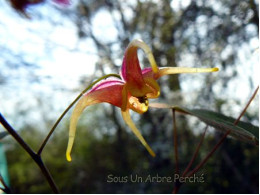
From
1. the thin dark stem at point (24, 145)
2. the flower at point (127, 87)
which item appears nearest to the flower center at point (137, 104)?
the flower at point (127, 87)

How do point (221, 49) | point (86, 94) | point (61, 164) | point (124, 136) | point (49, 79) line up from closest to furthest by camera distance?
point (86, 94) < point (221, 49) < point (49, 79) < point (124, 136) < point (61, 164)

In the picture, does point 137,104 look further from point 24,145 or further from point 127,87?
→ point 24,145

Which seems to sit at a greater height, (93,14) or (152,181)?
(93,14)

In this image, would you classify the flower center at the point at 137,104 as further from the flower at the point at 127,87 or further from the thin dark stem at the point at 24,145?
the thin dark stem at the point at 24,145

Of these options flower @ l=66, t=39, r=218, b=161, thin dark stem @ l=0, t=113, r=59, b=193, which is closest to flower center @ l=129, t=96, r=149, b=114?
flower @ l=66, t=39, r=218, b=161

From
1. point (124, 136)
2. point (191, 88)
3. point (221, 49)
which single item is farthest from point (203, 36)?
point (124, 136)

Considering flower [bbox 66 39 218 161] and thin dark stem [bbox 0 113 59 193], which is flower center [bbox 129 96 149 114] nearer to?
flower [bbox 66 39 218 161]

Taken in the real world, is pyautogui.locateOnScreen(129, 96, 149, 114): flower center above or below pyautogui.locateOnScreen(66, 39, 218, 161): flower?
below

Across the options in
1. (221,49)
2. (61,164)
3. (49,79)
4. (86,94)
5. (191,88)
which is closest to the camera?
(86,94)

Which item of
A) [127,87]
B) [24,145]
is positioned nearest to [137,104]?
[127,87]

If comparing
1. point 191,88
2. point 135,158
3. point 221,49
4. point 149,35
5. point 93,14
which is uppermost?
point 93,14

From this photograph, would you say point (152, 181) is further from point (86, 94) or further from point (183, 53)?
point (86, 94)
